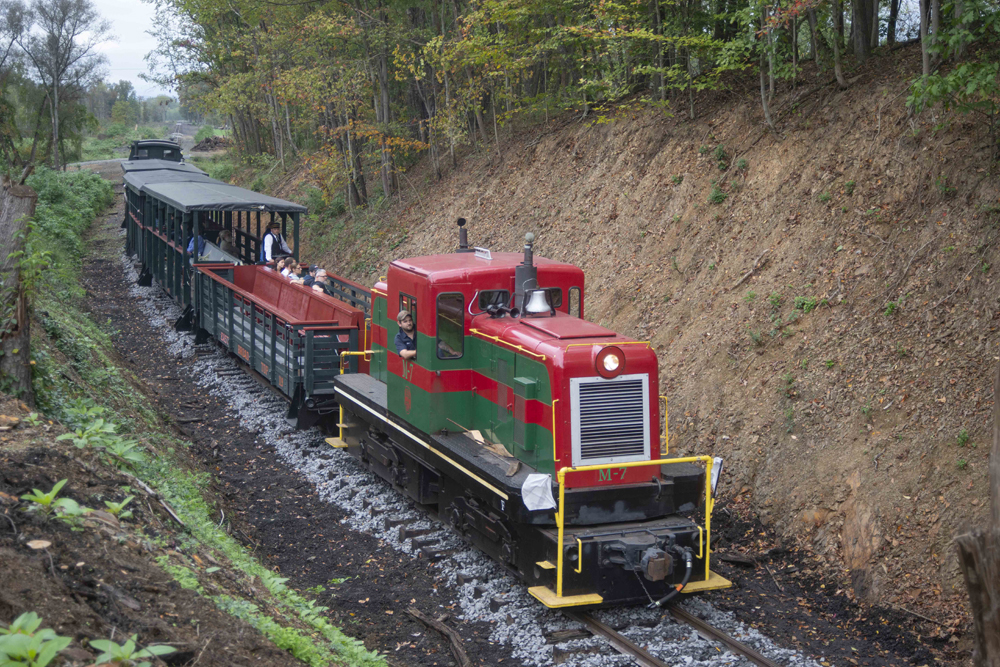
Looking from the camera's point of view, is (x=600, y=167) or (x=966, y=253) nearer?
(x=966, y=253)

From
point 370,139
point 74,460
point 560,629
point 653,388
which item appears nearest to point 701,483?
point 653,388

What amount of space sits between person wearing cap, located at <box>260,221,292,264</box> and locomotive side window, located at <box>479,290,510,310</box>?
9.79 m

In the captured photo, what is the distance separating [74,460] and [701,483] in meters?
5.48

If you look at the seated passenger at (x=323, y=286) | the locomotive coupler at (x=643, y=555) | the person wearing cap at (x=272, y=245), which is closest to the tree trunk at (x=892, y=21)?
the seated passenger at (x=323, y=286)

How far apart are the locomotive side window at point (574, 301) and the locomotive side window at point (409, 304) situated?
167 centimetres

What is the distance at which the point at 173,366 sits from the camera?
1638 cm

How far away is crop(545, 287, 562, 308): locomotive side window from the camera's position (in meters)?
8.94

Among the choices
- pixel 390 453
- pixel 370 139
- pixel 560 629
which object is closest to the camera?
pixel 560 629

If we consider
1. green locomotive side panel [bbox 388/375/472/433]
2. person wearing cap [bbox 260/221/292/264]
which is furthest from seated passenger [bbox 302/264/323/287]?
green locomotive side panel [bbox 388/375/472/433]

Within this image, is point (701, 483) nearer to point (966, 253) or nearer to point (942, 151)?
point (966, 253)

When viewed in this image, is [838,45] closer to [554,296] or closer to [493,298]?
[554,296]

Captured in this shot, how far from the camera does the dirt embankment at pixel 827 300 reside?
8188 millimetres

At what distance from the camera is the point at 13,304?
26.5 ft

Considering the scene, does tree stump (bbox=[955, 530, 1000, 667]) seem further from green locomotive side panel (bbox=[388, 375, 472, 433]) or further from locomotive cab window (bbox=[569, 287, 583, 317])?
green locomotive side panel (bbox=[388, 375, 472, 433])
